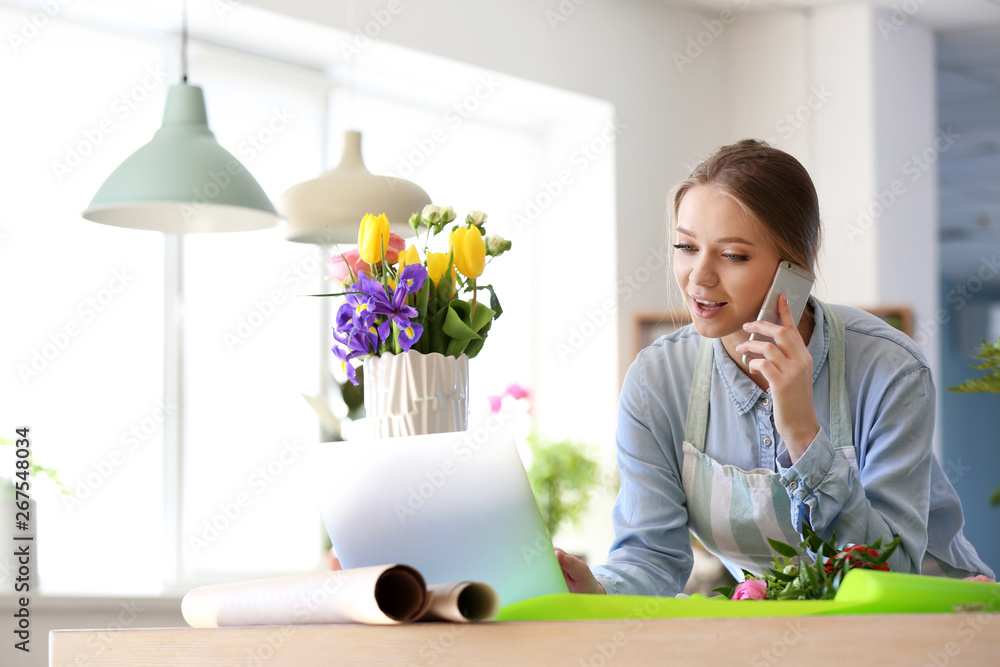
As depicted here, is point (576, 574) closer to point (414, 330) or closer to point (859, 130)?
point (414, 330)

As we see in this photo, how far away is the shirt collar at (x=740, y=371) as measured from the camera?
5.23 feet

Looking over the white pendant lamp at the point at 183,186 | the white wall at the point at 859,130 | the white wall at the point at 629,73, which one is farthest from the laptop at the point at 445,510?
the white wall at the point at 859,130

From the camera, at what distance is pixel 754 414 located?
1637 millimetres

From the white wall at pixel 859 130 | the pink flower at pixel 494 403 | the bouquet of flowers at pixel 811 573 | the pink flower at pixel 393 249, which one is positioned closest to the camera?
the bouquet of flowers at pixel 811 573

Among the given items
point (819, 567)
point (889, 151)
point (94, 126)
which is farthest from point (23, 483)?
point (889, 151)

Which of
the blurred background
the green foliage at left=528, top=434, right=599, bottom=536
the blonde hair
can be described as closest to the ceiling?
the blurred background

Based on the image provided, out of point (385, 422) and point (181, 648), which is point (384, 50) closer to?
point (385, 422)

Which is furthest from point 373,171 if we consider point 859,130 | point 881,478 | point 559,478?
point 881,478

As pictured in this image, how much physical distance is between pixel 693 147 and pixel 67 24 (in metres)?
2.91

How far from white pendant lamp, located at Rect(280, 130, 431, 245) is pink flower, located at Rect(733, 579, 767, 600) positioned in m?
1.79

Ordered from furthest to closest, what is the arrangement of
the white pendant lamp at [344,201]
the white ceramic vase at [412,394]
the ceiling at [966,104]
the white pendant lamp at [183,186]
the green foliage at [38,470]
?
the ceiling at [966,104], the green foliage at [38,470], the white pendant lamp at [344,201], the white pendant lamp at [183,186], the white ceramic vase at [412,394]

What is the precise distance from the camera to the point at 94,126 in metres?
3.96

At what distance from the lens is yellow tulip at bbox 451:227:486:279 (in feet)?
4.22

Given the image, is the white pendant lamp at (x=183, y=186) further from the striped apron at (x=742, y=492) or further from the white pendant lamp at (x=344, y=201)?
the striped apron at (x=742, y=492)
